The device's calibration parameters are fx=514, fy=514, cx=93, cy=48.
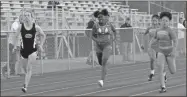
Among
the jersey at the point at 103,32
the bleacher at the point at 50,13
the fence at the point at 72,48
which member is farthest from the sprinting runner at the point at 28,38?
the bleacher at the point at 50,13

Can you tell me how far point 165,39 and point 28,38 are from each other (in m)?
2.93

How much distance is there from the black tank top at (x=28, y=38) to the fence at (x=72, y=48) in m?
4.53

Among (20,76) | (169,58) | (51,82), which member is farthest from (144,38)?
(169,58)

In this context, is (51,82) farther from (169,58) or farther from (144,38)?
(144,38)

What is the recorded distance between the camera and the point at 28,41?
11078 millimetres

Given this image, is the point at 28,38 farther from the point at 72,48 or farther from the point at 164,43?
the point at 72,48

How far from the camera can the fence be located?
1730cm

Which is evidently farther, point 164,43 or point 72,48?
point 72,48

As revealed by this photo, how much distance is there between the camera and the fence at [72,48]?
17.3m

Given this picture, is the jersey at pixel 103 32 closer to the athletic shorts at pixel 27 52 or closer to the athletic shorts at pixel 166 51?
the athletic shorts at pixel 166 51

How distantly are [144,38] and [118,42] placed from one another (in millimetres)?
1786

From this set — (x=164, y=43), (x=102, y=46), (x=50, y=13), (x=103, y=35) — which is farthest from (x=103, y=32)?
(x=50, y=13)

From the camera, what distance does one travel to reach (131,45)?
21469 mm

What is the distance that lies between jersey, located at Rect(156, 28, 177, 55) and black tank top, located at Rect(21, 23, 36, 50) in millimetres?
2677
